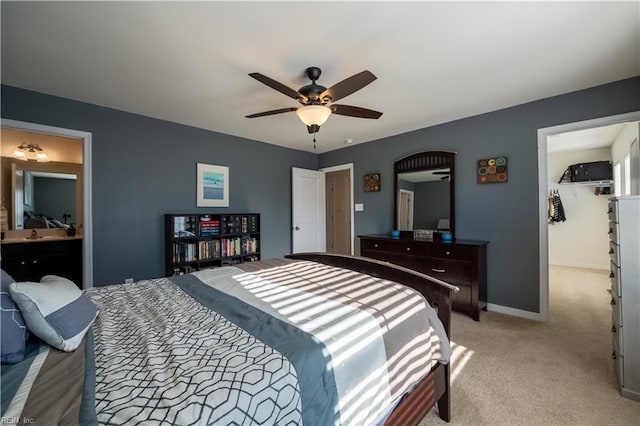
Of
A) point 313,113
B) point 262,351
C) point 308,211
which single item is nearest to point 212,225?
point 308,211

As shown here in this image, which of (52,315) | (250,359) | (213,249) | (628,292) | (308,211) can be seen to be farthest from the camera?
(308,211)

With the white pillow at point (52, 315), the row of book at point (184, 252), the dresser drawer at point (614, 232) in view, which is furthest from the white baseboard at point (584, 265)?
the white pillow at point (52, 315)

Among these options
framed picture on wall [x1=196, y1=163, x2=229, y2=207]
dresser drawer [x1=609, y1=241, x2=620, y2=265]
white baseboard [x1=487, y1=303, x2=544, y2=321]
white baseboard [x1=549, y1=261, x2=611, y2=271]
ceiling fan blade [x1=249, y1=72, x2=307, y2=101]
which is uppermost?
ceiling fan blade [x1=249, y1=72, x2=307, y2=101]

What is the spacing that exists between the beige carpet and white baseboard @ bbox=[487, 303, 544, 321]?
87 mm

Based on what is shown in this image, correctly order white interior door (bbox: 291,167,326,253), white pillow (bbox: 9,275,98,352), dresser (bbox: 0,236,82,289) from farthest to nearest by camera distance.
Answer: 1. white interior door (bbox: 291,167,326,253)
2. dresser (bbox: 0,236,82,289)
3. white pillow (bbox: 9,275,98,352)

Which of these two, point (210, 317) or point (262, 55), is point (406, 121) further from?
point (210, 317)

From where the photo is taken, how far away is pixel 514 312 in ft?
10.1

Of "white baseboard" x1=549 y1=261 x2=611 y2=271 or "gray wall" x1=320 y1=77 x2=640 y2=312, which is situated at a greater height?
"gray wall" x1=320 y1=77 x2=640 y2=312

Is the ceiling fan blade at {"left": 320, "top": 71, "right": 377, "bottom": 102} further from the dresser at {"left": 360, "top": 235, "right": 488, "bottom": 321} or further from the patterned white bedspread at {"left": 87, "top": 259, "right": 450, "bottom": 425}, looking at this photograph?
the dresser at {"left": 360, "top": 235, "right": 488, "bottom": 321}

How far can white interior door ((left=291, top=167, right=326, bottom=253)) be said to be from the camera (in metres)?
4.93

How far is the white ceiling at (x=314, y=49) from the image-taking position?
5.38 feet

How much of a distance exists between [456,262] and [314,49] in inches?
105

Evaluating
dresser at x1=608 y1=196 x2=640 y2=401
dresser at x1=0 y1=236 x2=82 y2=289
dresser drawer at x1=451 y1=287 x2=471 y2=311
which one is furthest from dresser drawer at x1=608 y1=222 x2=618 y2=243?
dresser at x1=0 y1=236 x2=82 y2=289

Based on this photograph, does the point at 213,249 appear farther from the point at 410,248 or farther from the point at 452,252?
the point at 452,252
